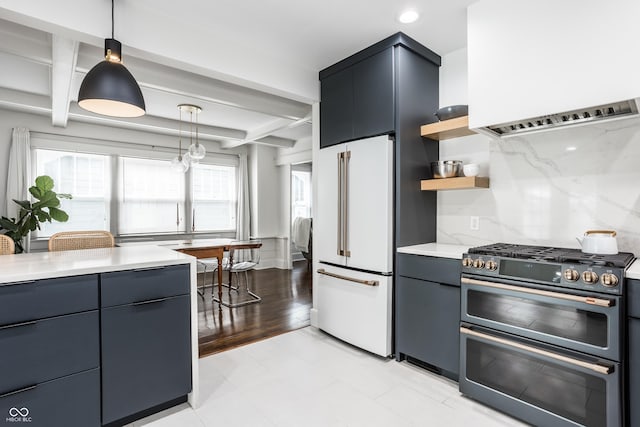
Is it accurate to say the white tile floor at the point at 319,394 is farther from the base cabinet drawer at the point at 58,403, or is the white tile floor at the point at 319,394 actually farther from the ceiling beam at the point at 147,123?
the ceiling beam at the point at 147,123

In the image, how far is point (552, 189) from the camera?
2262 millimetres

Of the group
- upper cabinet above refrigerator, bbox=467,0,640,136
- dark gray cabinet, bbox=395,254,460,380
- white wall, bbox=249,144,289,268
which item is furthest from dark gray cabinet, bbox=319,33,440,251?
white wall, bbox=249,144,289,268

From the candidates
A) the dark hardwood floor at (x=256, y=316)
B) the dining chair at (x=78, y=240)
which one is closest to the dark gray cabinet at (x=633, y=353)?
the dark hardwood floor at (x=256, y=316)

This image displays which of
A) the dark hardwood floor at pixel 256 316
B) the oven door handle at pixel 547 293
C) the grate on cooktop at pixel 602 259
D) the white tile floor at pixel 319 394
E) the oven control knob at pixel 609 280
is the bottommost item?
the dark hardwood floor at pixel 256 316

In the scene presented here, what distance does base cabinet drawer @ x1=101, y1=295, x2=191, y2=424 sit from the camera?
5.53 ft

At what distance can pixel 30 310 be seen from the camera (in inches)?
57.5

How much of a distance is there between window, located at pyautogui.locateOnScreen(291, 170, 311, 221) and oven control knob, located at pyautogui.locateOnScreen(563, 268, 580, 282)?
6.06 metres

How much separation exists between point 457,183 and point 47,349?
2.67 m

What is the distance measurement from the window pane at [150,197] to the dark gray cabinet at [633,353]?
6118 mm

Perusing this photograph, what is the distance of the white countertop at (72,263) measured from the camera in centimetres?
148

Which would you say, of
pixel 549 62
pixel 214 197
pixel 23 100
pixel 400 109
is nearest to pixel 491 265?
pixel 549 62

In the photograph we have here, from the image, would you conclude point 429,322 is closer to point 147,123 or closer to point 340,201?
point 340,201

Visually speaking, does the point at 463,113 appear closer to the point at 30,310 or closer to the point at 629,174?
the point at 629,174

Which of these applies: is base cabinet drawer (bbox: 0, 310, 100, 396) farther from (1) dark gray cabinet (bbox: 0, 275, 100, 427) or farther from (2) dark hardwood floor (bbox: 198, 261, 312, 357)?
(2) dark hardwood floor (bbox: 198, 261, 312, 357)
